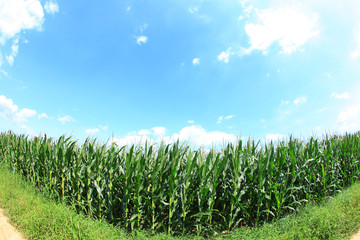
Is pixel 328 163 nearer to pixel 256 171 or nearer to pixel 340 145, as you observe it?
pixel 340 145

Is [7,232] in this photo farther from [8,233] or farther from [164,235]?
[164,235]

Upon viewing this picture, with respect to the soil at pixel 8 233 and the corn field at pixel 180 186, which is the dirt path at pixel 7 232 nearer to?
the soil at pixel 8 233

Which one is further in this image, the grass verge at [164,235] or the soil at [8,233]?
the soil at [8,233]

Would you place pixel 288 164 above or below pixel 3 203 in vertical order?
above

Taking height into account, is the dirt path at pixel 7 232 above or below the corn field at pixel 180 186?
below

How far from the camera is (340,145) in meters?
6.68

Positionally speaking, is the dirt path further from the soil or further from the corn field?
the corn field

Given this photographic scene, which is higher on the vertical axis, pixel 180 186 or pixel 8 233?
pixel 180 186

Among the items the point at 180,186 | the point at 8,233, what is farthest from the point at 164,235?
Answer: the point at 8,233

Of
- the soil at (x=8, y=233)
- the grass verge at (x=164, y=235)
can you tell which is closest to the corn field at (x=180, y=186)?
the grass verge at (x=164, y=235)

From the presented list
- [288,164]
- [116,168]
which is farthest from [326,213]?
[116,168]

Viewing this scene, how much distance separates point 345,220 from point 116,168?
456cm

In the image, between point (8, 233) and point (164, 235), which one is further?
point (8, 233)

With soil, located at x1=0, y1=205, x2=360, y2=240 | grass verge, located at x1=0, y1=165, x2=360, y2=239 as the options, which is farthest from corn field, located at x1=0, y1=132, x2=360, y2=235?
soil, located at x1=0, y1=205, x2=360, y2=240
